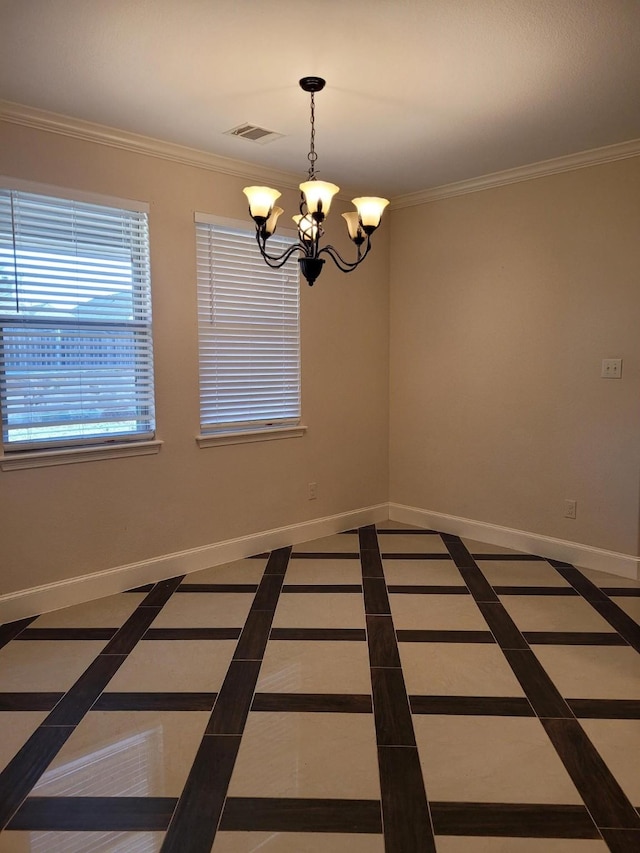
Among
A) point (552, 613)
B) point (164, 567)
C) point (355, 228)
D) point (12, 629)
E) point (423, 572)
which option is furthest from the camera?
point (423, 572)

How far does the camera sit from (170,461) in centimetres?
367

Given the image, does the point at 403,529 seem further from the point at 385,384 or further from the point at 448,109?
the point at 448,109

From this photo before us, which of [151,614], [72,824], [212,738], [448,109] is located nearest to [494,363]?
[448,109]

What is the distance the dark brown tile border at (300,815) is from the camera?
1.77 metres

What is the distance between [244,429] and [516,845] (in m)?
2.79

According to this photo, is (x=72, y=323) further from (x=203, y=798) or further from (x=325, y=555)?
(x=203, y=798)

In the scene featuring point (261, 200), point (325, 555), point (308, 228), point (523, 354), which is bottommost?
point (325, 555)

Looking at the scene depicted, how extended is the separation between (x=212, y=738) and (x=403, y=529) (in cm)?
279

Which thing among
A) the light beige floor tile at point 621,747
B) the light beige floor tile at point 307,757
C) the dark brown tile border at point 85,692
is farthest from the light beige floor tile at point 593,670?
the dark brown tile border at point 85,692

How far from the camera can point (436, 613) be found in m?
3.21

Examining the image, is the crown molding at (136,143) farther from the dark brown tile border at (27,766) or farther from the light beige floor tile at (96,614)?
the dark brown tile border at (27,766)

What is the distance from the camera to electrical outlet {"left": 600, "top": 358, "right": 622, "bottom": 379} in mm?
3629

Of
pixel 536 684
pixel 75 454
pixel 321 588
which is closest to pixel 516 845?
pixel 536 684

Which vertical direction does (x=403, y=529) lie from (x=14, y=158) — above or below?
below
